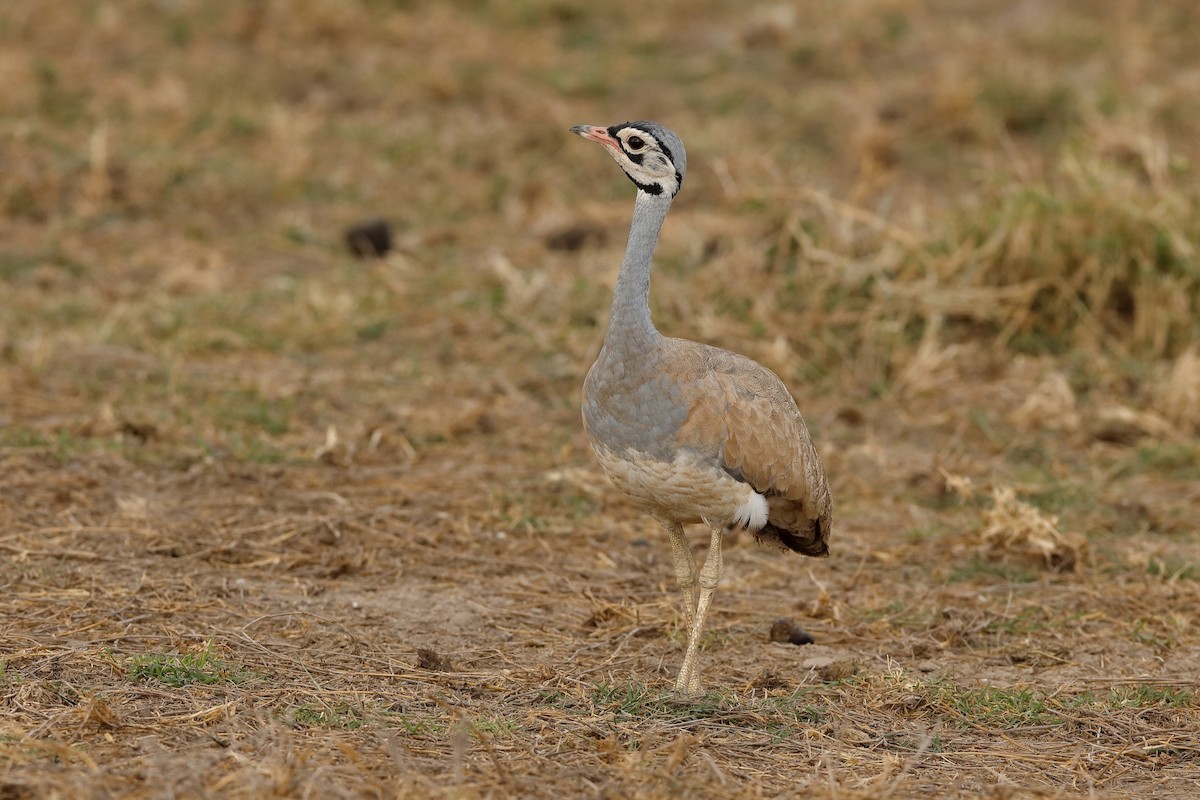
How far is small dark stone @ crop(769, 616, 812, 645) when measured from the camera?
224 inches

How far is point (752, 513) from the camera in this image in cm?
518

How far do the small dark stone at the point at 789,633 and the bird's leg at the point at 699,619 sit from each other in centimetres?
42

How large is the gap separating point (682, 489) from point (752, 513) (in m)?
0.35

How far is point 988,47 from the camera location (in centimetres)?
1371

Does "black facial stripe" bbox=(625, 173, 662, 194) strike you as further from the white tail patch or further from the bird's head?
the white tail patch

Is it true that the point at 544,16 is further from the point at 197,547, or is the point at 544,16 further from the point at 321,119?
the point at 197,547

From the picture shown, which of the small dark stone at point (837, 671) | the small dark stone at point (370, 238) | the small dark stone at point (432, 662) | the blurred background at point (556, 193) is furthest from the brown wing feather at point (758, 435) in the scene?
the small dark stone at point (370, 238)

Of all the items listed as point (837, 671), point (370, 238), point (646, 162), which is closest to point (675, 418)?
point (646, 162)

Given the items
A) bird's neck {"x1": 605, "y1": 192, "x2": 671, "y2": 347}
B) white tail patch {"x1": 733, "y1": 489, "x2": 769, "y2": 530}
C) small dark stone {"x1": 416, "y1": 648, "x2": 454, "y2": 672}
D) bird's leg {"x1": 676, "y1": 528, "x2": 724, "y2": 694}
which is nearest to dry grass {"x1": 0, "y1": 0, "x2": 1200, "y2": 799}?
small dark stone {"x1": 416, "y1": 648, "x2": 454, "y2": 672}

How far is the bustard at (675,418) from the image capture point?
16.2ft

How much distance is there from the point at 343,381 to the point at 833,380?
8.59ft

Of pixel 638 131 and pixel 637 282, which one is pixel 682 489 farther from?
pixel 638 131

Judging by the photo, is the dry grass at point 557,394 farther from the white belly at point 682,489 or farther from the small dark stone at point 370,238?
the white belly at point 682,489

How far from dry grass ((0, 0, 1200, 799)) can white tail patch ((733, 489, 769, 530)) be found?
50cm
